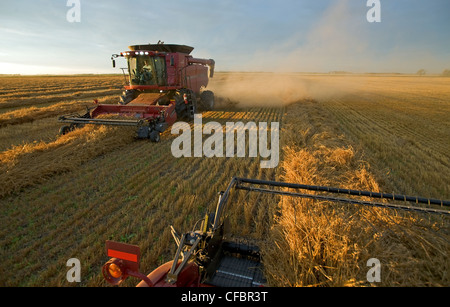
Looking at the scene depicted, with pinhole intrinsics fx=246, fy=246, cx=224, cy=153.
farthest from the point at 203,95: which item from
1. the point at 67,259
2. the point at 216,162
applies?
the point at 67,259

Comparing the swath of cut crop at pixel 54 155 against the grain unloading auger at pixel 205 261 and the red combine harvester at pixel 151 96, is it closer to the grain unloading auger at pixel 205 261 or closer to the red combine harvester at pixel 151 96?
the red combine harvester at pixel 151 96

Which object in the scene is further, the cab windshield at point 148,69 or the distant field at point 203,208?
the cab windshield at point 148,69

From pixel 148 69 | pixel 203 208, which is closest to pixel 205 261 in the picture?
pixel 203 208

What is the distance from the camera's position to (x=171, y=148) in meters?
6.74

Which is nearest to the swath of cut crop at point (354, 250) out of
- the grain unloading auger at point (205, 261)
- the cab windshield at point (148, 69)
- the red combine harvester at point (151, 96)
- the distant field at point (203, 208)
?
the distant field at point (203, 208)

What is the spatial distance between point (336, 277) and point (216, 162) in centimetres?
427

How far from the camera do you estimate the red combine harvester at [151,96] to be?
7.22 metres

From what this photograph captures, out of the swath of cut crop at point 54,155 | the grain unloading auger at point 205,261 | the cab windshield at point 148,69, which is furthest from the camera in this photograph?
the cab windshield at point 148,69

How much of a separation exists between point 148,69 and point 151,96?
3.14 feet

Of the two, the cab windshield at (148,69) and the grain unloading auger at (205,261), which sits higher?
the cab windshield at (148,69)

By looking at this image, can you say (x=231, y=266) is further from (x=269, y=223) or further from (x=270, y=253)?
(x=269, y=223)

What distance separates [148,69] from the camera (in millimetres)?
8883

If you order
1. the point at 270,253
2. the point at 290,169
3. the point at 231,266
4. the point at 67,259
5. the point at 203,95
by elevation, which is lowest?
the point at 67,259

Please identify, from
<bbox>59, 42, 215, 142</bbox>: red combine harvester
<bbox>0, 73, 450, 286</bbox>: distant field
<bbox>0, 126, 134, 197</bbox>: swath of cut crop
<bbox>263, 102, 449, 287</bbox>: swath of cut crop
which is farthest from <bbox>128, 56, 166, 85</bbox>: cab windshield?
<bbox>263, 102, 449, 287</bbox>: swath of cut crop
